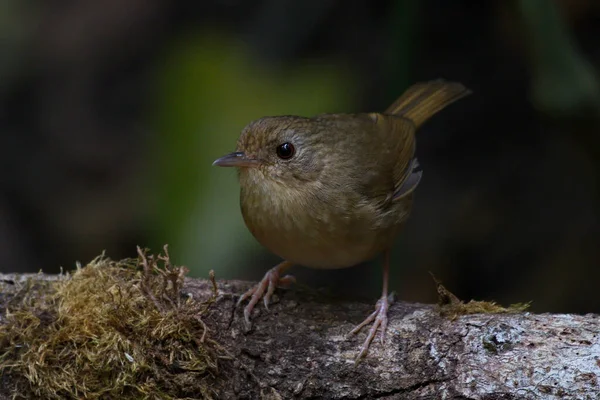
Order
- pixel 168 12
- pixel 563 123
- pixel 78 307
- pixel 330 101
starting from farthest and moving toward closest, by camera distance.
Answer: pixel 168 12 < pixel 330 101 < pixel 563 123 < pixel 78 307

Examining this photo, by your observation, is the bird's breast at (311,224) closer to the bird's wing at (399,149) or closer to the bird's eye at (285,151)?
the bird's eye at (285,151)

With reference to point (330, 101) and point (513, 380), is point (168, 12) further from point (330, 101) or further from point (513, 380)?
point (513, 380)

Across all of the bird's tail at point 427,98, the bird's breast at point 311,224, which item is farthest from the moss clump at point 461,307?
the bird's tail at point 427,98

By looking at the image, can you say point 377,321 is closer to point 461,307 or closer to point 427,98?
point 461,307

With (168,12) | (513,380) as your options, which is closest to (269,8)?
(168,12)

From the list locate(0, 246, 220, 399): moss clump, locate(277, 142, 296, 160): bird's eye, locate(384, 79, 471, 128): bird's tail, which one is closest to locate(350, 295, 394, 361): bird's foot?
locate(0, 246, 220, 399): moss clump
